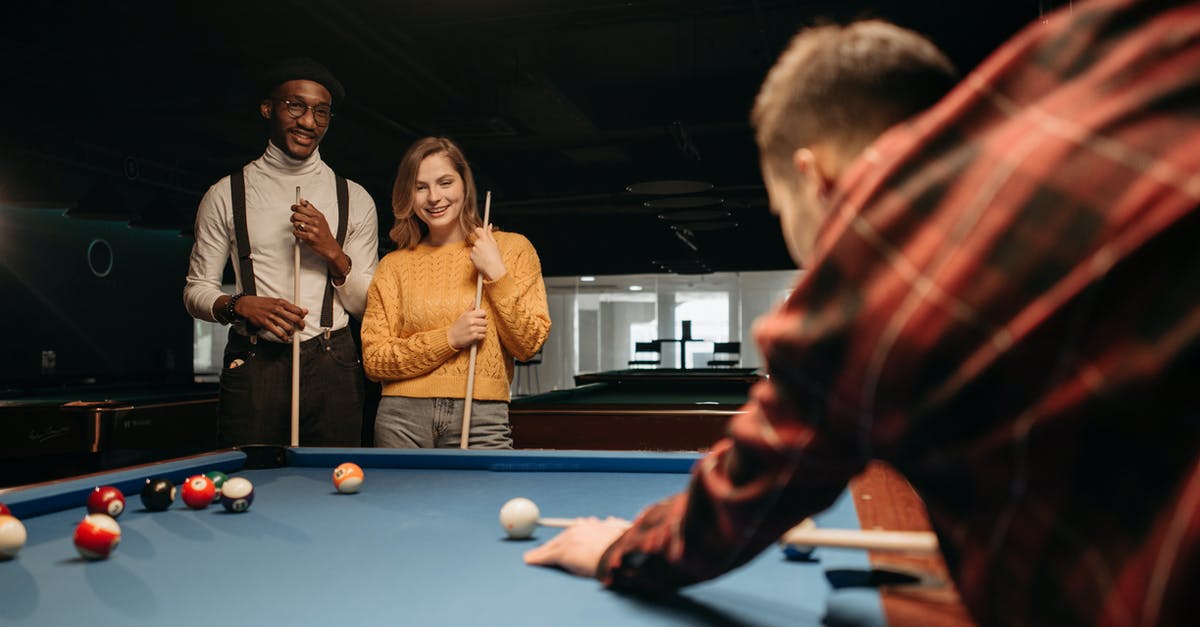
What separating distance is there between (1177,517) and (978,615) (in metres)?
0.20

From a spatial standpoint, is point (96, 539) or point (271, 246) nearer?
point (96, 539)

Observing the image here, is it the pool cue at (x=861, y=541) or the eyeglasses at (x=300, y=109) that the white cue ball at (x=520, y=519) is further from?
the eyeglasses at (x=300, y=109)

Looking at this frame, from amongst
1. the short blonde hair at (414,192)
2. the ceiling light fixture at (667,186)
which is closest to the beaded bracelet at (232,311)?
the short blonde hair at (414,192)

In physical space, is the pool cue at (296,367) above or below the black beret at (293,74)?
below

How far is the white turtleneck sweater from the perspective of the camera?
9.06 ft

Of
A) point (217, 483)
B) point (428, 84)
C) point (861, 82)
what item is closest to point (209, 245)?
point (217, 483)

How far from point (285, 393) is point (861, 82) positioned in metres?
2.35

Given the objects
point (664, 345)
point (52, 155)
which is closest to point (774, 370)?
point (52, 155)

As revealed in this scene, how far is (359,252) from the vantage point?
2898 millimetres

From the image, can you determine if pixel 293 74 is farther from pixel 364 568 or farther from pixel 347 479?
pixel 364 568

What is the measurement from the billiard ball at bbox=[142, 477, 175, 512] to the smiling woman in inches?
34.1

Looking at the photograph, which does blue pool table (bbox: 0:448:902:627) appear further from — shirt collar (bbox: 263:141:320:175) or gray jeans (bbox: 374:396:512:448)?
shirt collar (bbox: 263:141:320:175)

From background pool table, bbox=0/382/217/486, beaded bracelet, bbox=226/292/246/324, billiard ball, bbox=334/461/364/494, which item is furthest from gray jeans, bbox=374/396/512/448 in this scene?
background pool table, bbox=0/382/217/486

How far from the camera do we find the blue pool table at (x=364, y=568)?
36.8 inches
